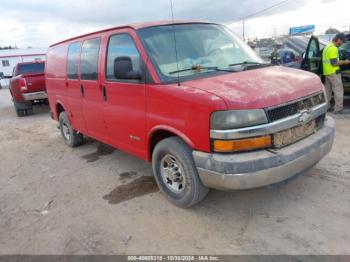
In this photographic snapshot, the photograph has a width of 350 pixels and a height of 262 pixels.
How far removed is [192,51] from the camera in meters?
3.75

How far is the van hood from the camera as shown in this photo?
2812mm

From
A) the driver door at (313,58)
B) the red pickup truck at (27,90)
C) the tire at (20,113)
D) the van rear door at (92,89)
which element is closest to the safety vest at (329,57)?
the driver door at (313,58)

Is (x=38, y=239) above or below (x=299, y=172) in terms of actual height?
below

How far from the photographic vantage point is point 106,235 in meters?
3.21

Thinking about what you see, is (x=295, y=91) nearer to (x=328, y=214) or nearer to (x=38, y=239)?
(x=328, y=214)

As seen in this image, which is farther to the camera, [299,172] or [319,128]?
[319,128]

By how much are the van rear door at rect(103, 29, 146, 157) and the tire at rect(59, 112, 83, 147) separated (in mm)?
2089

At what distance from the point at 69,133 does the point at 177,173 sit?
3.72 m

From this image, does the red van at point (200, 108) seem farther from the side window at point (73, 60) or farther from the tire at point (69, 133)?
the tire at point (69, 133)

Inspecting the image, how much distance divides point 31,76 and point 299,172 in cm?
1023

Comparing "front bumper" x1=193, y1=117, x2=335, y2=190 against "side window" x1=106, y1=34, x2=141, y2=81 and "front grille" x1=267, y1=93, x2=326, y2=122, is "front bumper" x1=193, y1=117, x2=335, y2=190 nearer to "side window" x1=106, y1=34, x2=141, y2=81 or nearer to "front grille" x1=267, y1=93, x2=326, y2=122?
"front grille" x1=267, y1=93, x2=326, y2=122

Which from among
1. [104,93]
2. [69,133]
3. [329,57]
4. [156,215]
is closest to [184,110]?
[156,215]

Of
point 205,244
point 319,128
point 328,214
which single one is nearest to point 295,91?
point 319,128

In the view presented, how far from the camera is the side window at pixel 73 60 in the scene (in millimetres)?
5180
